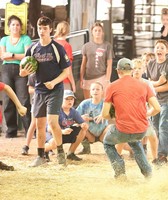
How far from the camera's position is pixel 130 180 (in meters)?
8.27

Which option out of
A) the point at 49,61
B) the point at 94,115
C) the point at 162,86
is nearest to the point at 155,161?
the point at 162,86

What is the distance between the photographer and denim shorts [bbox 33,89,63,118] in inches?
356

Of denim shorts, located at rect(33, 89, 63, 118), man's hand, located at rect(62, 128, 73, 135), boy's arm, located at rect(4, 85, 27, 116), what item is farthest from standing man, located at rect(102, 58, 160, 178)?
man's hand, located at rect(62, 128, 73, 135)

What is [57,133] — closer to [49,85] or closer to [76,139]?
[49,85]

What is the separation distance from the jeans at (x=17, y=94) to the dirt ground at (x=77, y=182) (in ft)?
6.19

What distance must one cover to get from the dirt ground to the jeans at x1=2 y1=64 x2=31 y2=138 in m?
1.89

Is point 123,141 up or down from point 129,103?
down

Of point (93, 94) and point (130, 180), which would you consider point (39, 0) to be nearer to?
point (93, 94)

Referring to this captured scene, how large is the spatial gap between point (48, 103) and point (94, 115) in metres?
1.29

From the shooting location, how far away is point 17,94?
11758mm

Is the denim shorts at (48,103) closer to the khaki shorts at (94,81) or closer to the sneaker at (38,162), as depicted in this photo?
the sneaker at (38,162)

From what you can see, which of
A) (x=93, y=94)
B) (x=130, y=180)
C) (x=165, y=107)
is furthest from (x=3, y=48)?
(x=130, y=180)

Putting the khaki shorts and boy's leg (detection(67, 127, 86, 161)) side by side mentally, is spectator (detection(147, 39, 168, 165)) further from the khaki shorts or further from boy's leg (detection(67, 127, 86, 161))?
the khaki shorts

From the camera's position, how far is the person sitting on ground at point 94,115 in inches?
400
